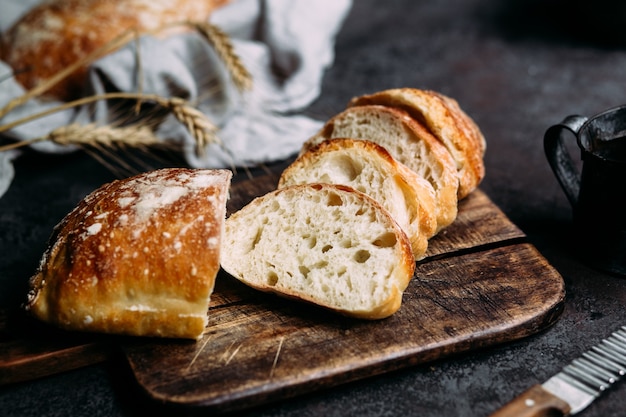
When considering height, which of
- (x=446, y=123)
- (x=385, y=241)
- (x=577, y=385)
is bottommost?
(x=577, y=385)

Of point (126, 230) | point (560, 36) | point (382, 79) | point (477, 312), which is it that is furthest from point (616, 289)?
point (560, 36)

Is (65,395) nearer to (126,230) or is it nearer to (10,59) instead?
(126,230)

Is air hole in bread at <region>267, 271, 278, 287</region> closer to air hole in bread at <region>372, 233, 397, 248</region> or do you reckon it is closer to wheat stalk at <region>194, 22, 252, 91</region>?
air hole in bread at <region>372, 233, 397, 248</region>

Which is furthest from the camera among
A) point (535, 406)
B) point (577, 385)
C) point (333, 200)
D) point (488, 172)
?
point (488, 172)

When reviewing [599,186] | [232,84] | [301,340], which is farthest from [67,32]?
[599,186]

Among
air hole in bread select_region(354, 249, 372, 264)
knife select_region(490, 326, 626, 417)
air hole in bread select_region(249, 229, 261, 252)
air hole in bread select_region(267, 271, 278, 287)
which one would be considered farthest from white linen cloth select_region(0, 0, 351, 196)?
knife select_region(490, 326, 626, 417)

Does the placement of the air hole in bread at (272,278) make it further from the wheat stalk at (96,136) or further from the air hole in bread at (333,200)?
the wheat stalk at (96,136)

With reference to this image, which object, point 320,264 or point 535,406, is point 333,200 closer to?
point 320,264
